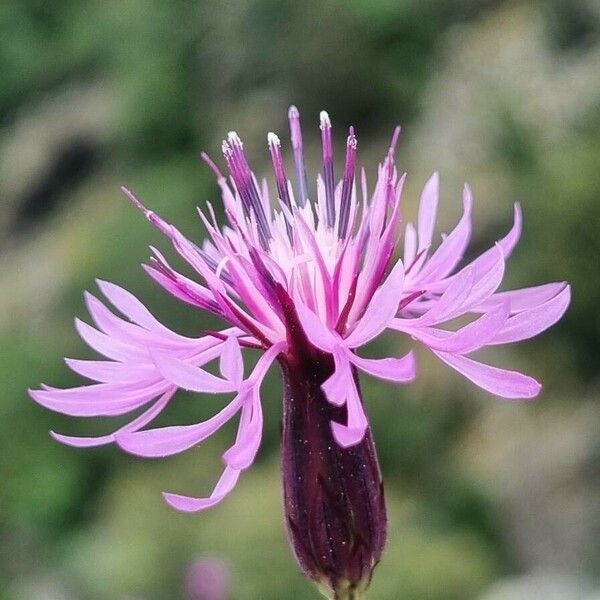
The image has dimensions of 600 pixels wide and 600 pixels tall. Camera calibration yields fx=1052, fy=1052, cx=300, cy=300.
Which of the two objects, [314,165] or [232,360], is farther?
[314,165]

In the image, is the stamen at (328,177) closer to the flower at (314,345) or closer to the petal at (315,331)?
the flower at (314,345)

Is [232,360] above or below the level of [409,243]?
below

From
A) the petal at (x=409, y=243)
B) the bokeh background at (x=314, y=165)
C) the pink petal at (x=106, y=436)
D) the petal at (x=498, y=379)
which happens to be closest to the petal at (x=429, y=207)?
the petal at (x=409, y=243)

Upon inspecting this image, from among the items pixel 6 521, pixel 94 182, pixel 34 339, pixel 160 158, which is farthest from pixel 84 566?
pixel 94 182

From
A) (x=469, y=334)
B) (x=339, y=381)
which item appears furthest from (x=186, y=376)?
(x=469, y=334)

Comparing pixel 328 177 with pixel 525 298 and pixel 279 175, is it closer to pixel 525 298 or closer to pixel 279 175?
pixel 279 175

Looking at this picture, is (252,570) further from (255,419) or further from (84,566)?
(255,419)

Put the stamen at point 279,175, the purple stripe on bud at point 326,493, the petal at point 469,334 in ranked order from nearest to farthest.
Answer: the petal at point 469,334, the purple stripe on bud at point 326,493, the stamen at point 279,175
